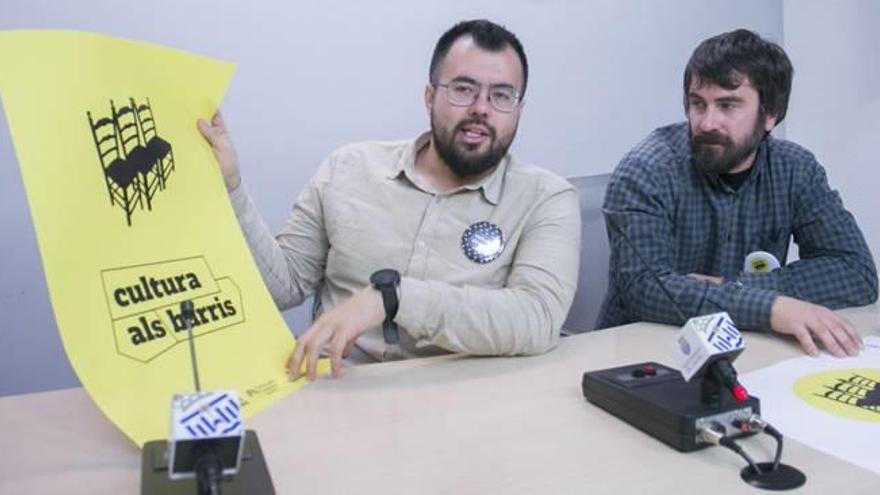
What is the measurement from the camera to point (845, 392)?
1.12 m

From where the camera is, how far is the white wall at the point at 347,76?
1778mm

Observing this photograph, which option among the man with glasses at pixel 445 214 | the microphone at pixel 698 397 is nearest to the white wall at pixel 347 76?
the man with glasses at pixel 445 214

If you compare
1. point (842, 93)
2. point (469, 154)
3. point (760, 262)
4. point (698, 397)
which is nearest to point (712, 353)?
point (698, 397)

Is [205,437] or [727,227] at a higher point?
[205,437]

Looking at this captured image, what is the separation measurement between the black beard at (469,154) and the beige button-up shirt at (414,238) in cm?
3

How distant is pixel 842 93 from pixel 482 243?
1830mm

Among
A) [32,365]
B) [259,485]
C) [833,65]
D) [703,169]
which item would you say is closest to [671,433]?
[259,485]

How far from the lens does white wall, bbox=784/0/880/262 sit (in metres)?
2.63

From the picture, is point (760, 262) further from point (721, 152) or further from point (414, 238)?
point (414, 238)

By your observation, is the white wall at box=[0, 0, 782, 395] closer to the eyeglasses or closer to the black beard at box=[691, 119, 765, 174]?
the eyeglasses

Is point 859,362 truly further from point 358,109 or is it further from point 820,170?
point 358,109

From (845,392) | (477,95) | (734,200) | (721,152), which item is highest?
(477,95)

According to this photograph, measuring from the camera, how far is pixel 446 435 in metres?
0.99

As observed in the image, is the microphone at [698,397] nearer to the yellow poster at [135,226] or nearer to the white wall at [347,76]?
the yellow poster at [135,226]
